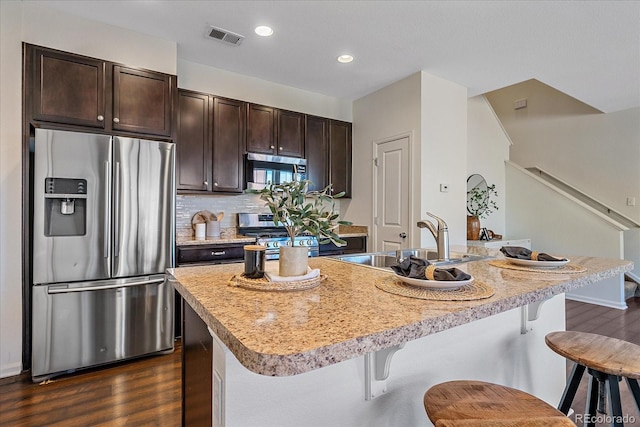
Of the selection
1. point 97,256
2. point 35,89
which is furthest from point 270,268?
point 35,89

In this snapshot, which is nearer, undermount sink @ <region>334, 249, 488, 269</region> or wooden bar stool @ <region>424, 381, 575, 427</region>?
wooden bar stool @ <region>424, 381, 575, 427</region>

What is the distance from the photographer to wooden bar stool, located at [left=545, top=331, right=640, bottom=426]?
1.19 m

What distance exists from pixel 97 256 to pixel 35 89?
129 centimetres

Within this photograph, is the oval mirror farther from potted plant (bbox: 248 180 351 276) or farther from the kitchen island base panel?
potted plant (bbox: 248 180 351 276)

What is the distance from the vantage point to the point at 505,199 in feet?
18.2

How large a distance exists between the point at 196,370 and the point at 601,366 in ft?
4.89

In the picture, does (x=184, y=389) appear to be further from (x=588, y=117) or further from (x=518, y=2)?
(x=588, y=117)

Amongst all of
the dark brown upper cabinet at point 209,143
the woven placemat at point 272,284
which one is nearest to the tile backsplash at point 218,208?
the dark brown upper cabinet at point 209,143

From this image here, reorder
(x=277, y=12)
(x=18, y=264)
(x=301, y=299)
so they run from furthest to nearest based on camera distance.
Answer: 1. (x=277, y=12)
2. (x=18, y=264)
3. (x=301, y=299)

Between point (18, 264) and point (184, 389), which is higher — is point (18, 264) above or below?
above

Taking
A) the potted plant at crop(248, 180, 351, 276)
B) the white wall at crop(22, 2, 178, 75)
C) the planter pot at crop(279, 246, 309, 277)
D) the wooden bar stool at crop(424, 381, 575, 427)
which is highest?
the white wall at crop(22, 2, 178, 75)

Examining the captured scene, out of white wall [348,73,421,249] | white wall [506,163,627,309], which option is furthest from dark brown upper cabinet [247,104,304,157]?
white wall [506,163,627,309]

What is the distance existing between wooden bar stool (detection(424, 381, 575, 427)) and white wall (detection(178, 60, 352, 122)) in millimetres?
3586

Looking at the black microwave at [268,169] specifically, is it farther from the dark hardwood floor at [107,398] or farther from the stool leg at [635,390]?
the stool leg at [635,390]
